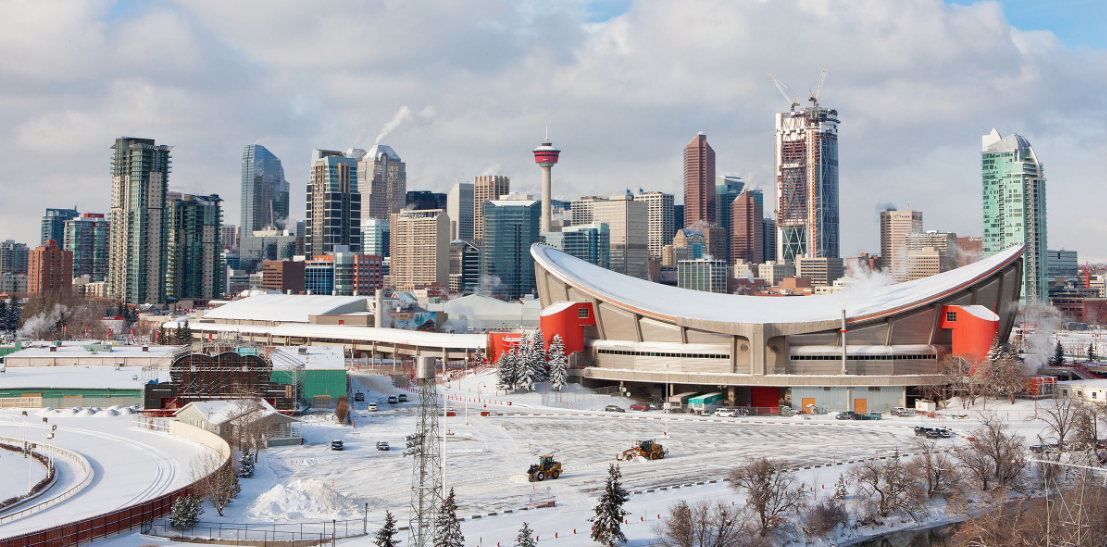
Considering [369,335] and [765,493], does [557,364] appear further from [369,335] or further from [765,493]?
[369,335]

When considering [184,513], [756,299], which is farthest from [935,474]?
[756,299]

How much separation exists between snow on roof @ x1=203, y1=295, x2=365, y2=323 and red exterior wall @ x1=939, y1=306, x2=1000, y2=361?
8401 centimetres

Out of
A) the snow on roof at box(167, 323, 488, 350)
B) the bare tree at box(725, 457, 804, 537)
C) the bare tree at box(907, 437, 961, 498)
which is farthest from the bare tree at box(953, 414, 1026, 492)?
the snow on roof at box(167, 323, 488, 350)

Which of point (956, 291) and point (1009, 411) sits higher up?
point (956, 291)

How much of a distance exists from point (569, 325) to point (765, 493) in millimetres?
40711

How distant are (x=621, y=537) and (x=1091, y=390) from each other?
159 feet

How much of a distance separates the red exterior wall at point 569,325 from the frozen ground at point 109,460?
1213 inches

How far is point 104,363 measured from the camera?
85500mm

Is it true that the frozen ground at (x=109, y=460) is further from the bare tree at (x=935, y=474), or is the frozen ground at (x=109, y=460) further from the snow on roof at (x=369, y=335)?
the snow on roof at (x=369, y=335)

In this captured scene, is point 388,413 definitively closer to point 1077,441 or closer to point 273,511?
point 273,511

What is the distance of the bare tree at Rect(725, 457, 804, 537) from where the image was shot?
127 ft

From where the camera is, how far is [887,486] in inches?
1716

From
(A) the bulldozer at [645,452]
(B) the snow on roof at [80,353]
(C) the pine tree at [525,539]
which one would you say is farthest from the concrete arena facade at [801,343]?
(B) the snow on roof at [80,353]

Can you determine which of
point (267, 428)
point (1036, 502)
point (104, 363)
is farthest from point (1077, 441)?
point (104, 363)
